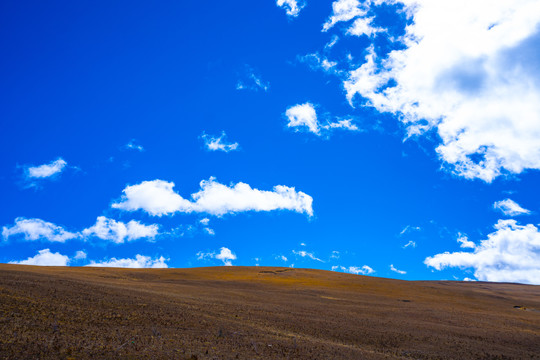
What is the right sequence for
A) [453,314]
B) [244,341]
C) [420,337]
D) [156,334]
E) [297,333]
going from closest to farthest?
1. [156,334]
2. [244,341]
3. [297,333]
4. [420,337]
5. [453,314]

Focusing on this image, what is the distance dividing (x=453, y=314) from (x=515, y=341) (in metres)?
12.5

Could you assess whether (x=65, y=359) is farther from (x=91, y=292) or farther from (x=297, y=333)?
(x=91, y=292)

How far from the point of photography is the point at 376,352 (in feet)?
68.2

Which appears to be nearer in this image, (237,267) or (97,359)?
(97,359)

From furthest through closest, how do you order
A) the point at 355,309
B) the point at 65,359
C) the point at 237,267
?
the point at 237,267
the point at 355,309
the point at 65,359

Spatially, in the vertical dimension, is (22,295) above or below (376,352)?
above

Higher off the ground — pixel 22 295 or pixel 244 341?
pixel 22 295

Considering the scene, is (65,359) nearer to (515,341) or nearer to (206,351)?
(206,351)

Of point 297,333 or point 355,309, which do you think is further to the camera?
point 355,309

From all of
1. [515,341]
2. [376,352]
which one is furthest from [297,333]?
[515,341]

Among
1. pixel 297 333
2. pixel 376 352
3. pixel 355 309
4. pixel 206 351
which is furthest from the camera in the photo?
pixel 355 309

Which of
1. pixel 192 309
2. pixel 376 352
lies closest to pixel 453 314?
pixel 376 352

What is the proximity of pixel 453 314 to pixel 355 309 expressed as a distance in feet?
37.8

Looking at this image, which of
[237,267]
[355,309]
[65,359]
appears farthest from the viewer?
[237,267]
